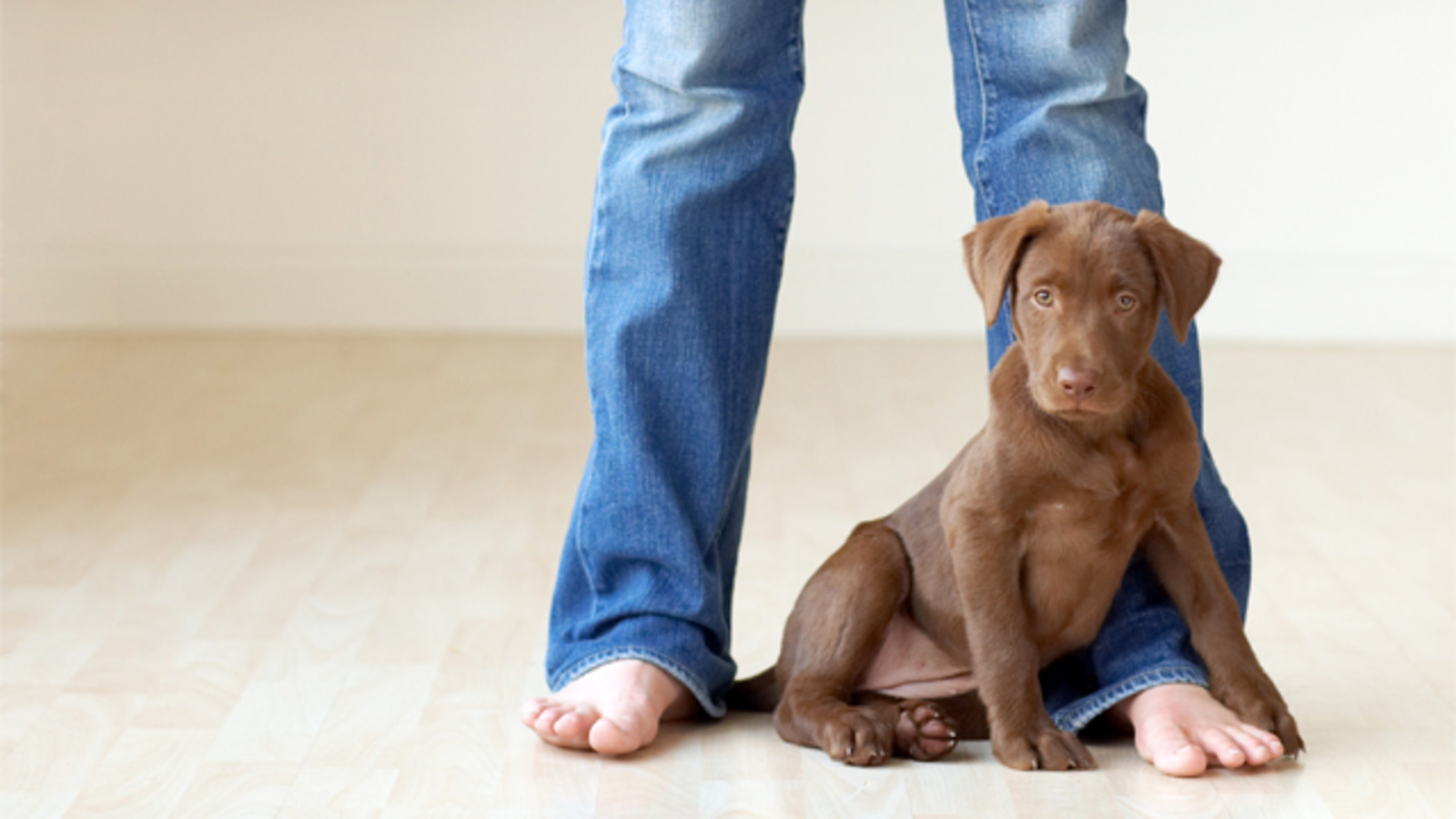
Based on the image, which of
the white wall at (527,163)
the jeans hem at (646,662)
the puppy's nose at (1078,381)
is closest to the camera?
the puppy's nose at (1078,381)

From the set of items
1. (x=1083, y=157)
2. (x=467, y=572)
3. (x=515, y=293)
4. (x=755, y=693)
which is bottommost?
(x=515, y=293)

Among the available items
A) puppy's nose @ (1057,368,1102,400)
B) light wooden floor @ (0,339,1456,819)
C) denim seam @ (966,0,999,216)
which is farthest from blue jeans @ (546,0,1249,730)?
puppy's nose @ (1057,368,1102,400)

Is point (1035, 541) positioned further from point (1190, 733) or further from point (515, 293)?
point (515, 293)

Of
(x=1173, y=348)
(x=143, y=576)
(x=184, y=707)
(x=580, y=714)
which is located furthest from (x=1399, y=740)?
(x=143, y=576)

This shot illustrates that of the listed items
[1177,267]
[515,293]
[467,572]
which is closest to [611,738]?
[1177,267]

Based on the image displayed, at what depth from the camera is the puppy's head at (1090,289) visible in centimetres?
112

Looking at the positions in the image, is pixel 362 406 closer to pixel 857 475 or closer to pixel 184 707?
pixel 857 475

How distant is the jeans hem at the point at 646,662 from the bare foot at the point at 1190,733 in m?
0.34

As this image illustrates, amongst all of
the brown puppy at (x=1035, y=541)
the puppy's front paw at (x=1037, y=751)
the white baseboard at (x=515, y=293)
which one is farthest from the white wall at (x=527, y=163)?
the puppy's front paw at (x=1037, y=751)

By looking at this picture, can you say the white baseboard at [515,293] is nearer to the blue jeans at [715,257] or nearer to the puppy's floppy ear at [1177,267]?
the blue jeans at [715,257]

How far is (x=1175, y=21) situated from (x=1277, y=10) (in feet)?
0.69

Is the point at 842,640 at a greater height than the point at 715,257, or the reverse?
the point at 715,257

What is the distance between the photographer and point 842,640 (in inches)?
50.5

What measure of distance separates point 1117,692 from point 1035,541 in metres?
0.16
